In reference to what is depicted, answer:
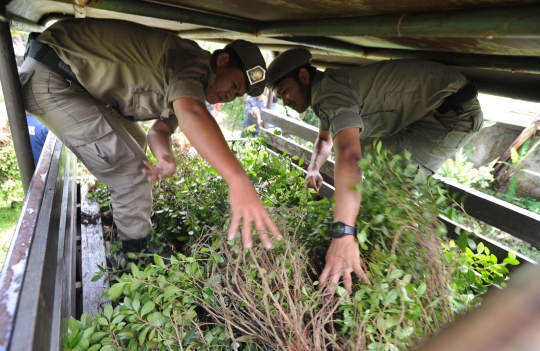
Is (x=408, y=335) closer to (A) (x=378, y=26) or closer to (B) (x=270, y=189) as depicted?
(A) (x=378, y=26)

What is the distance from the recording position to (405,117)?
3094mm

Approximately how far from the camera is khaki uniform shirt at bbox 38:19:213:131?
7.68 ft

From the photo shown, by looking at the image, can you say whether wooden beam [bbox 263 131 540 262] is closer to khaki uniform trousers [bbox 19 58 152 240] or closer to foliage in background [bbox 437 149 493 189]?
khaki uniform trousers [bbox 19 58 152 240]

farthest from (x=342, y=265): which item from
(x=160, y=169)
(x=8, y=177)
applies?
(x=8, y=177)

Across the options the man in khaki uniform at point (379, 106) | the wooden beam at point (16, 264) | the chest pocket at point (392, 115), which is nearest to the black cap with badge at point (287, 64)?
the man in khaki uniform at point (379, 106)

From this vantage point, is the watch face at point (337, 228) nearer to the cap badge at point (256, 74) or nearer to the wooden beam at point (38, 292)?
the wooden beam at point (38, 292)

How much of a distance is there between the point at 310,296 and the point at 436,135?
2.37m

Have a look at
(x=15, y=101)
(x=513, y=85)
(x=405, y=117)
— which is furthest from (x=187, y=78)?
(x=513, y=85)

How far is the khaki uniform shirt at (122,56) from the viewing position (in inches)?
92.2

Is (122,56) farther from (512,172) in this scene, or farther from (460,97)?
(512,172)

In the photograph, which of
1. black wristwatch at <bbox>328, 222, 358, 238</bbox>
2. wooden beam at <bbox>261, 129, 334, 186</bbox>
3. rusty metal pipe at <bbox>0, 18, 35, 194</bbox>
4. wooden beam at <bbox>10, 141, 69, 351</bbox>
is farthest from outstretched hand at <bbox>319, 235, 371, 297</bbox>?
wooden beam at <bbox>261, 129, 334, 186</bbox>

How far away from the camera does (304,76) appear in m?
3.13

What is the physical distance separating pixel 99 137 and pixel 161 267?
137 centimetres

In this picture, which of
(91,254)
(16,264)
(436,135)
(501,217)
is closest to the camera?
(16,264)
